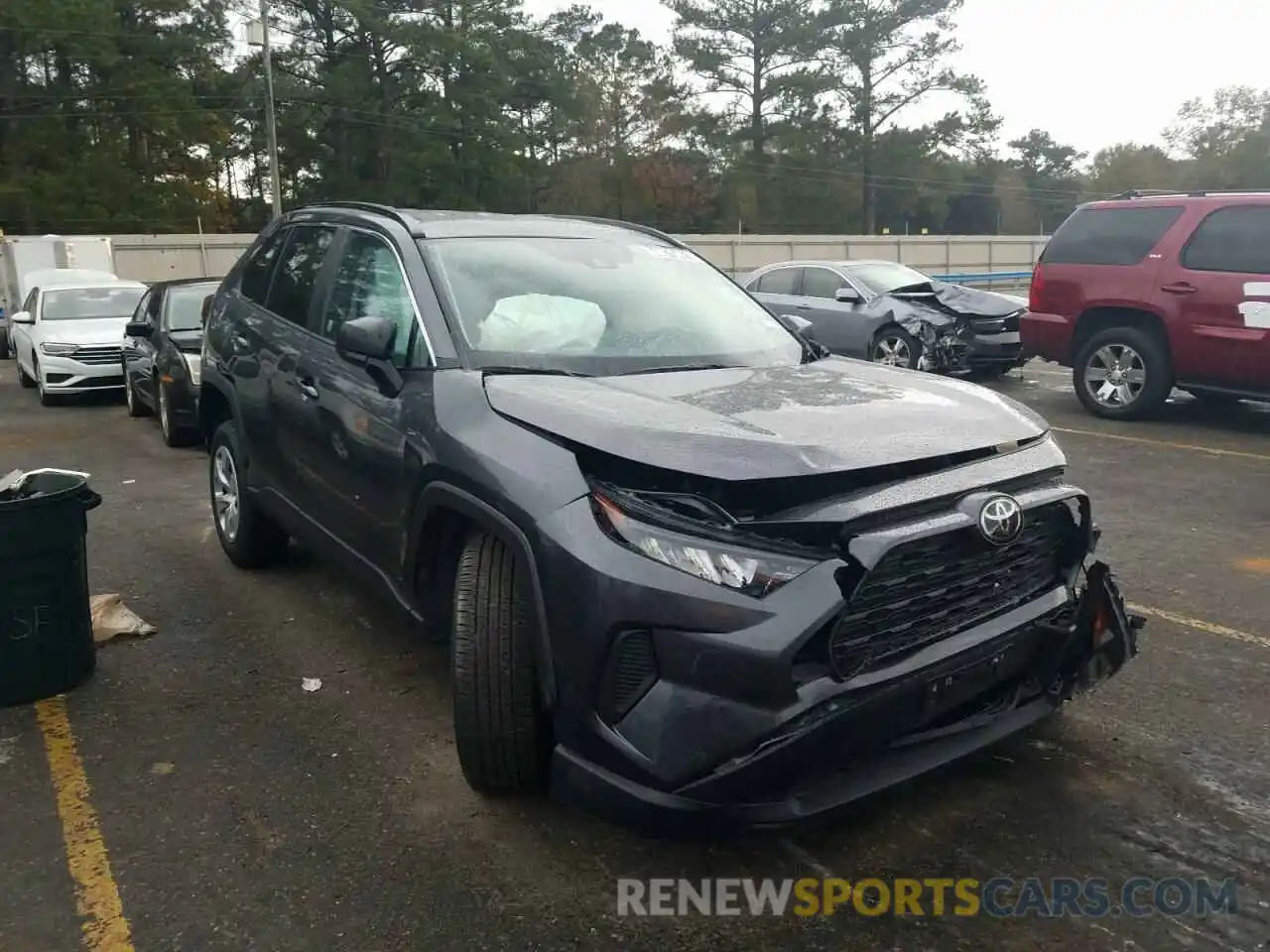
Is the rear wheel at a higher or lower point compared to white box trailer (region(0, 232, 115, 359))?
lower

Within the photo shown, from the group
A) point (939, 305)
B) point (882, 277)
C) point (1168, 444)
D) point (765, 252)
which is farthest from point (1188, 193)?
point (765, 252)

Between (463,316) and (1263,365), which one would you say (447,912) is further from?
(1263,365)

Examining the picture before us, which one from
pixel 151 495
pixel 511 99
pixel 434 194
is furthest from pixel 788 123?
pixel 151 495

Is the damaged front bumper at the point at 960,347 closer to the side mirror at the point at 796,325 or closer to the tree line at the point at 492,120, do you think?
the side mirror at the point at 796,325

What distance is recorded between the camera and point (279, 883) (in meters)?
2.99

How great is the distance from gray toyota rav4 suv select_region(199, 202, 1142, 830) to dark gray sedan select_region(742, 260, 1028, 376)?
28.0ft

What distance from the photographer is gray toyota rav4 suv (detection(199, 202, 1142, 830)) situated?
2.61 meters

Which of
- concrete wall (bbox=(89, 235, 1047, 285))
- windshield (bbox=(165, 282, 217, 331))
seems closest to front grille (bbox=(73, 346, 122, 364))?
windshield (bbox=(165, 282, 217, 331))

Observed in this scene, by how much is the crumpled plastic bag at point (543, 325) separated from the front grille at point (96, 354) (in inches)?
431

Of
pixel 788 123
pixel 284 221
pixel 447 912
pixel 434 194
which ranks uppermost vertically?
pixel 788 123

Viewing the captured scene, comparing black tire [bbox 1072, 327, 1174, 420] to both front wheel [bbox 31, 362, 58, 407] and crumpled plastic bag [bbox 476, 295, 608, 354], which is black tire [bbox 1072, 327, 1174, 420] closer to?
crumpled plastic bag [bbox 476, 295, 608, 354]

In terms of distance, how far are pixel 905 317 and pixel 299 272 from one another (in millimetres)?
8893

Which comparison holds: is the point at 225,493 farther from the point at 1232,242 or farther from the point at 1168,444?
the point at 1232,242

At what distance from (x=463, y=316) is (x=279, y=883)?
1869mm
